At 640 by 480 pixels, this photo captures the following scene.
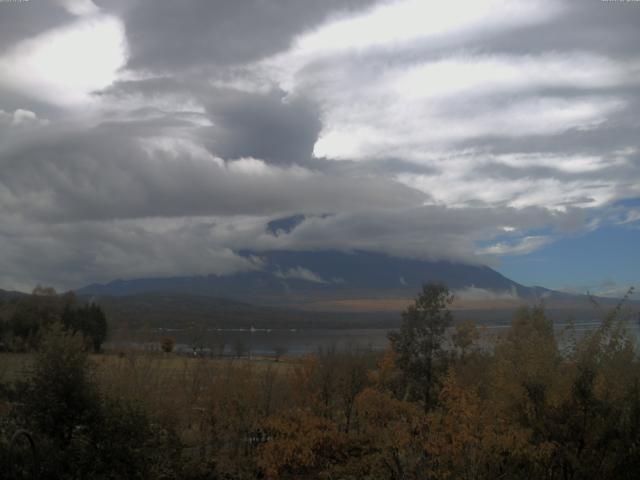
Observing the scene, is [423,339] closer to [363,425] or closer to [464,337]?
[464,337]

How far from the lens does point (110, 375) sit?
19.1 meters

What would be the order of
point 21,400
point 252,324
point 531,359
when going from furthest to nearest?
1. point 252,324
2. point 21,400
3. point 531,359

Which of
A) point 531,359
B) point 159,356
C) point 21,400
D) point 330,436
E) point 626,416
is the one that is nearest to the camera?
point 626,416

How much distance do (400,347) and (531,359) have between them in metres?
11.9

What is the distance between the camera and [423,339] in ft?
76.5

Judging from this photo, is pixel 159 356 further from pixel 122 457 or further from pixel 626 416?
pixel 626 416

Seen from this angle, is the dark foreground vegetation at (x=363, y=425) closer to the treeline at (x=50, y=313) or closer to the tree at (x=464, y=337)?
the tree at (x=464, y=337)

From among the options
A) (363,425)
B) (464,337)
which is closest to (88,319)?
(464,337)

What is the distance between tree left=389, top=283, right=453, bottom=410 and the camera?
22.8 m

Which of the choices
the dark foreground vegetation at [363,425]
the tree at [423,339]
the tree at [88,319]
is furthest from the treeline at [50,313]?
the dark foreground vegetation at [363,425]

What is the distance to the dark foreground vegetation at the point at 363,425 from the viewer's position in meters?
11.1

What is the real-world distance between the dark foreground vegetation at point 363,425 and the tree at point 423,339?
4700 mm

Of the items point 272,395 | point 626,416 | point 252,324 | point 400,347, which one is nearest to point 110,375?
point 272,395

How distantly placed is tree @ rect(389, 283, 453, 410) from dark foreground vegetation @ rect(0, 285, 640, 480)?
470 cm
